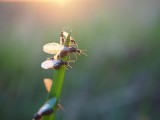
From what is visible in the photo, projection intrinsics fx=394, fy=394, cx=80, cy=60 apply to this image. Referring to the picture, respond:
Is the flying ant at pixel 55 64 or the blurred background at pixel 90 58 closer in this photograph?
the flying ant at pixel 55 64

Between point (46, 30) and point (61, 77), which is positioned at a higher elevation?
point (61, 77)

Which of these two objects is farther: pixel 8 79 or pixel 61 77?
pixel 8 79

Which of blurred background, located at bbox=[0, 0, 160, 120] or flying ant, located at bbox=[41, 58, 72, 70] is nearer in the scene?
flying ant, located at bbox=[41, 58, 72, 70]

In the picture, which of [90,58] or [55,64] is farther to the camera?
[90,58]

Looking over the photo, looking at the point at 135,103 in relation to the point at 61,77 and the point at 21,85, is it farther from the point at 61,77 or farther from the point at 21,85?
the point at 61,77

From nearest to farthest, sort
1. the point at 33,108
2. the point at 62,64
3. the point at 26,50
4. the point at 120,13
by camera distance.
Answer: the point at 62,64
the point at 33,108
the point at 26,50
the point at 120,13

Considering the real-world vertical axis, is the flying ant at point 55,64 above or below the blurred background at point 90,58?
above

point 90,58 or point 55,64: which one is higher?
point 55,64

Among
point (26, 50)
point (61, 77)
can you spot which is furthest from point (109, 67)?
point (61, 77)
